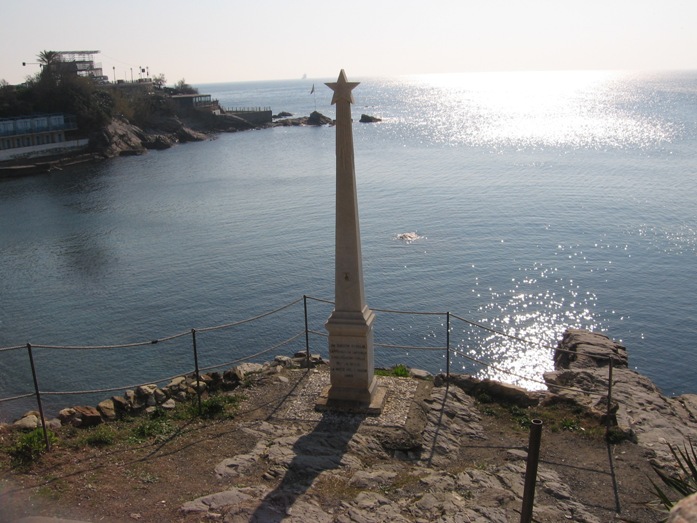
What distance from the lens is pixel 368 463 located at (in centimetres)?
1117

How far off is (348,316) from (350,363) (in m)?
0.96

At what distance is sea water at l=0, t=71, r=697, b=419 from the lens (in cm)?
2783

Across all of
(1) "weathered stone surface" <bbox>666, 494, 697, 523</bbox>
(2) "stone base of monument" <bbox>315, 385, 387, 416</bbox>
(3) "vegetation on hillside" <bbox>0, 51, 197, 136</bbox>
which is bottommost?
(2) "stone base of monument" <bbox>315, 385, 387, 416</bbox>

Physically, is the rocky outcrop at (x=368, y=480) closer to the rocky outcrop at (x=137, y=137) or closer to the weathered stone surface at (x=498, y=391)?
the weathered stone surface at (x=498, y=391)

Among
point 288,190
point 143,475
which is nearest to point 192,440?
point 143,475

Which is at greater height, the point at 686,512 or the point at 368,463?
the point at 686,512

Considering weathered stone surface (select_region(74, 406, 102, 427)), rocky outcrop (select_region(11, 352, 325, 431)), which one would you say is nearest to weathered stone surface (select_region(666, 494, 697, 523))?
rocky outcrop (select_region(11, 352, 325, 431))

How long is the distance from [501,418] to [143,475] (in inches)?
276

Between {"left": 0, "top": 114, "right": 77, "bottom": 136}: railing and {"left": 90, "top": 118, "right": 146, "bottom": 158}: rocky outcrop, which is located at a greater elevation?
{"left": 0, "top": 114, "right": 77, "bottom": 136}: railing

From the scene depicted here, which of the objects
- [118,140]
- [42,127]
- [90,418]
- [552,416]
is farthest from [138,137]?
[552,416]

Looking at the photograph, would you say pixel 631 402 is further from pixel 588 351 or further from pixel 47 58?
pixel 47 58

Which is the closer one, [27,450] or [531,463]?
[531,463]

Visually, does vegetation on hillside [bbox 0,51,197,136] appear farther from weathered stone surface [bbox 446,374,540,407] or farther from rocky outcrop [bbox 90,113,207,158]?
weathered stone surface [bbox 446,374,540,407]

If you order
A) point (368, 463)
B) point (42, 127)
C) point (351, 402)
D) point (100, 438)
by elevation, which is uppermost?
point (42, 127)
